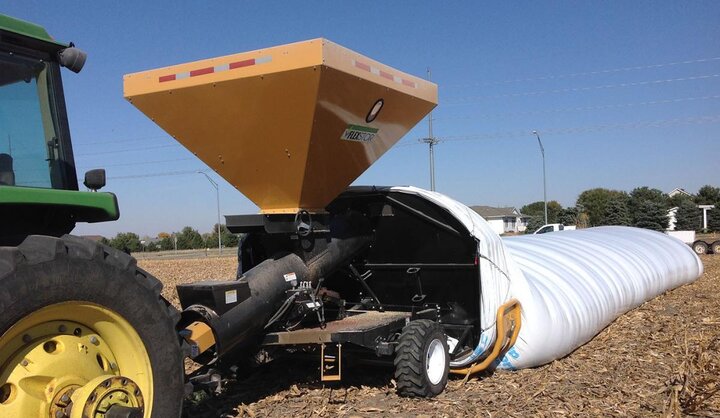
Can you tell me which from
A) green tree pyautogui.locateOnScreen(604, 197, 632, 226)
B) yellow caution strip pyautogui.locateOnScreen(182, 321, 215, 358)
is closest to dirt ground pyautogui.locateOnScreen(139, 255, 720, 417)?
yellow caution strip pyautogui.locateOnScreen(182, 321, 215, 358)

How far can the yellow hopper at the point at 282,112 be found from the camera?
4.71 m

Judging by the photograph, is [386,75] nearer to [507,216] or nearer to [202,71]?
[202,71]

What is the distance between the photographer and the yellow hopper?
4715 millimetres

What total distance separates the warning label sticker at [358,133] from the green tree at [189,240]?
252 ft

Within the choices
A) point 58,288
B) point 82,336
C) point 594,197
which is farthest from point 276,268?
point 594,197

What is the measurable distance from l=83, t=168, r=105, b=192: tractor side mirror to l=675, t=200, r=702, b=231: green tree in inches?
2541

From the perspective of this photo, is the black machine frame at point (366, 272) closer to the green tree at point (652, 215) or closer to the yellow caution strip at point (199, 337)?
the yellow caution strip at point (199, 337)

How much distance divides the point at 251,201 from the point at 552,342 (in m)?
3.60

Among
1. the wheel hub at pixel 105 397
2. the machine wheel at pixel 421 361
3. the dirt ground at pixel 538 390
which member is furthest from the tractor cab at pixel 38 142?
the machine wheel at pixel 421 361

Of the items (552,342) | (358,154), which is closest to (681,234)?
(552,342)

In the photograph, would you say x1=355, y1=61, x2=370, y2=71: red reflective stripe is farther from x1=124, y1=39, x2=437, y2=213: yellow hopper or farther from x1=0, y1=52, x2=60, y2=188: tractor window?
x1=0, y1=52, x2=60, y2=188: tractor window

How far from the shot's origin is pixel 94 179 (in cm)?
365

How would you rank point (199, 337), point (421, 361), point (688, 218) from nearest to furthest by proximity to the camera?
point (199, 337) < point (421, 361) < point (688, 218)

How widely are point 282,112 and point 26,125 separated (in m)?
1.85
